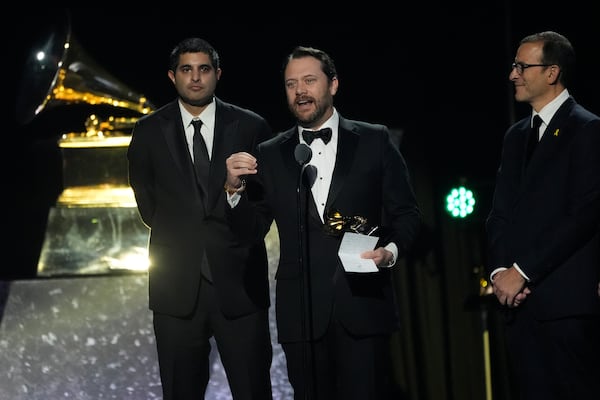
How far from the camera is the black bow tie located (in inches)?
121

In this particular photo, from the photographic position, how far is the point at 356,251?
9.33 feet

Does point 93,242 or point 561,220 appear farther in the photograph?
point 93,242

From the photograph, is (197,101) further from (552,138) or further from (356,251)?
(552,138)

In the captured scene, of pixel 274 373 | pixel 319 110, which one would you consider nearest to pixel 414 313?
pixel 274 373

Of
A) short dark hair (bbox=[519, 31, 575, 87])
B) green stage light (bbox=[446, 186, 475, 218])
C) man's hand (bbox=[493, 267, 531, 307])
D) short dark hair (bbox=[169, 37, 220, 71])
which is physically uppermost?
short dark hair (bbox=[169, 37, 220, 71])

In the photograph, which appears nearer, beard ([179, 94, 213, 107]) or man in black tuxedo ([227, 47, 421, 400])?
man in black tuxedo ([227, 47, 421, 400])

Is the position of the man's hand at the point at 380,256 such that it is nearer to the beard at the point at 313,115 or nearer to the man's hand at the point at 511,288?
the man's hand at the point at 511,288

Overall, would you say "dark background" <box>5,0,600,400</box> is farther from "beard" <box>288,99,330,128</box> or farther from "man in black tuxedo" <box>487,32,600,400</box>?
"beard" <box>288,99,330,128</box>

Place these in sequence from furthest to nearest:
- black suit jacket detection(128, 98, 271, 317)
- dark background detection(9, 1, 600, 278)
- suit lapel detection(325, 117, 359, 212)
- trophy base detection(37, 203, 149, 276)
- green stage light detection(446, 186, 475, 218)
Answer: dark background detection(9, 1, 600, 278) → green stage light detection(446, 186, 475, 218) → trophy base detection(37, 203, 149, 276) → black suit jacket detection(128, 98, 271, 317) → suit lapel detection(325, 117, 359, 212)

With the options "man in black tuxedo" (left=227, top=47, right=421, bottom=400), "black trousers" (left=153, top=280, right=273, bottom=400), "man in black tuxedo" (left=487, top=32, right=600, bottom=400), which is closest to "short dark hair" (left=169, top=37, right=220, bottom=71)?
"man in black tuxedo" (left=227, top=47, right=421, bottom=400)

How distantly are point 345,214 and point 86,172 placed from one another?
1620 millimetres

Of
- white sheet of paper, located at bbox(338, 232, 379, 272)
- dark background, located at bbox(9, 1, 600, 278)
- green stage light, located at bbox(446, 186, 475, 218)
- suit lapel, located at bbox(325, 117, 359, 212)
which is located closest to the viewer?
white sheet of paper, located at bbox(338, 232, 379, 272)

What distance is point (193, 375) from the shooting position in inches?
130

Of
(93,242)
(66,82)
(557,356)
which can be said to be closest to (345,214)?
(557,356)
